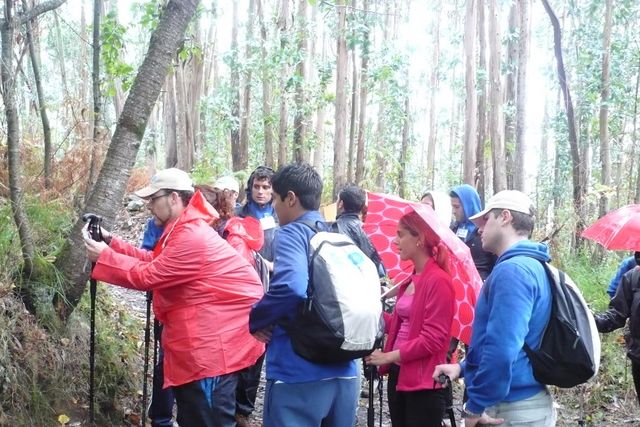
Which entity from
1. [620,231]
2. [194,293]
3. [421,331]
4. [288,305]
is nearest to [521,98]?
[620,231]

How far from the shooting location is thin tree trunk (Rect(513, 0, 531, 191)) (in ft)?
37.5

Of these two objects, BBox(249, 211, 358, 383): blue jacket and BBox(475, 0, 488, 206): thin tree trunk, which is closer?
BBox(249, 211, 358, 383): blue jacket

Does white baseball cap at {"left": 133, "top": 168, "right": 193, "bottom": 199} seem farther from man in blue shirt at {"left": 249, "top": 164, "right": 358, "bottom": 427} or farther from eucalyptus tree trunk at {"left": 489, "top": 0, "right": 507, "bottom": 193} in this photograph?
eucalyptus tree trunk at {"left": 489, "top": 0, "right": 507, "bottom": 193}

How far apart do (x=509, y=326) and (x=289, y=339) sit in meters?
1.01

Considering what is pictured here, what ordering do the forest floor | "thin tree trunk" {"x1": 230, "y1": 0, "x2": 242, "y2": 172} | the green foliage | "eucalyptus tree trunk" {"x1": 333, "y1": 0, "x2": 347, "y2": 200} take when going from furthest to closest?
"thin tree trunk" {"x1": 230, "y1": 0, "x2": 242, "y2": 172}
"eucalyptus tree trunk" {"x1": 333, "y1": 0, "x2": 347, "y2": 200}
the green foliage
the forest floor

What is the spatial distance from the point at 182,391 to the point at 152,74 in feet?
6.89

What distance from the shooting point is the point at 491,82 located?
12.6 m

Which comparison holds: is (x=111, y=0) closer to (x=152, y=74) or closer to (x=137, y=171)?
(x=137, y=171)

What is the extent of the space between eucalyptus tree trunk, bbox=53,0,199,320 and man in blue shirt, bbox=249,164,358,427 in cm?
166

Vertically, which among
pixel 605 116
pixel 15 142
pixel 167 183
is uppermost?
pixel 605 116

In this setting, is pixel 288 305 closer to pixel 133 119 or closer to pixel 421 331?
pixel 421 331

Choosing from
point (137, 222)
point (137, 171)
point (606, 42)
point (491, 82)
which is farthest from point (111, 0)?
point (606, 42)

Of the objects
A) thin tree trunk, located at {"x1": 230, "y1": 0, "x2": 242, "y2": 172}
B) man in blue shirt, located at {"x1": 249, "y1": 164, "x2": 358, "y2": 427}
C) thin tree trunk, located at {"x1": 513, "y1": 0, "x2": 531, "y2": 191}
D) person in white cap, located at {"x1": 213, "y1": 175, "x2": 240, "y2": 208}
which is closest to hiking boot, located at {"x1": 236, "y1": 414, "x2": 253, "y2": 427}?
person in white cap, located at {"x1": 213, "y1": 175, "x2": 240, "y2": 208}

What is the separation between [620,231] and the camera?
4070mm
